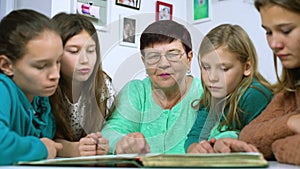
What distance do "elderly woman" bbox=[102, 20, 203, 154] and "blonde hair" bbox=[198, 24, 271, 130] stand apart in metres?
0.04

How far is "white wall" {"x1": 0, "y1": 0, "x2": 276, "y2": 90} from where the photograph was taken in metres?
1.05

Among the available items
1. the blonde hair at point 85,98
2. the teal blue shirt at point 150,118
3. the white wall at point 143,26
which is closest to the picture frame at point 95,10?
the white wall at point 143,26

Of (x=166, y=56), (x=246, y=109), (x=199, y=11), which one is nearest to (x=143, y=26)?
(x=166, y=56)

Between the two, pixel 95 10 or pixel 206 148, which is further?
pixel 95 10

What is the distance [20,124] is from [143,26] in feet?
1.33

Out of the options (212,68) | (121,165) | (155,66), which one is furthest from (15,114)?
(212,68)

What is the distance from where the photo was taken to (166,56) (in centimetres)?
99

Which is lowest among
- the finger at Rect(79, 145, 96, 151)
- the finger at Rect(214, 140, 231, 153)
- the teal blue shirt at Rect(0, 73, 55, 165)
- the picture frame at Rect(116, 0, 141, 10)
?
the finger at Rect(79, 145, 96, 151)

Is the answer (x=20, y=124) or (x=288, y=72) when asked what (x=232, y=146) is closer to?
(x=288, y=72)

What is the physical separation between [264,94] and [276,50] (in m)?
0.24

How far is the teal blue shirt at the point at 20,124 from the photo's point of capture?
2.18ft

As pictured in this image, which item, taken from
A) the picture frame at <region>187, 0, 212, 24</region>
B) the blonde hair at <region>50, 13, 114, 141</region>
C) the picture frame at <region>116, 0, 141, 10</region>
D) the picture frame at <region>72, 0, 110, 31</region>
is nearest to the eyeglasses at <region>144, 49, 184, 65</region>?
the blonde hair at <region>50, 13, 114, 141</region>

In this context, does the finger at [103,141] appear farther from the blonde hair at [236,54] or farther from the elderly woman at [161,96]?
the blonde hair at [236,54]

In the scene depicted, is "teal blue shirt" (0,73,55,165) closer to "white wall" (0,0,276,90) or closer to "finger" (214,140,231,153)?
"white wall" (0,0,276,90)
